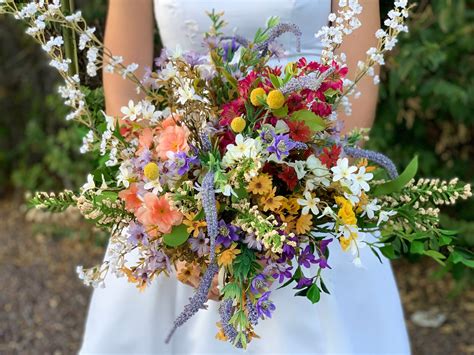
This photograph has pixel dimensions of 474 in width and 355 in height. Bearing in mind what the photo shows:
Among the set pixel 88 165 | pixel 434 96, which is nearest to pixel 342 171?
pixel 434 96

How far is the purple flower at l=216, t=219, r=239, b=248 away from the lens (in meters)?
0.95

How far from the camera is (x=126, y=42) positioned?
136 centimetres

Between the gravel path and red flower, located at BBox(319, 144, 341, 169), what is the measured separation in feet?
6.04

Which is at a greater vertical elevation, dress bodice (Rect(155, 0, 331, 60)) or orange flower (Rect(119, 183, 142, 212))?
dress bodice (Rect(155, 0, 331, 60))

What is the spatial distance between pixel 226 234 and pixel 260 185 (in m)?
0.09

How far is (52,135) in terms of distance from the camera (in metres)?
3.41

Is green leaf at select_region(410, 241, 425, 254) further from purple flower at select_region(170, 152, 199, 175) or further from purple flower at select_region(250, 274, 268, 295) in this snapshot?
purple flower at select_region(170, 152, 199, 175)

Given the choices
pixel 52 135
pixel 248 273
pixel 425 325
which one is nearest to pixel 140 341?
pixel 248 273

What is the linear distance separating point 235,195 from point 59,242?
2629 mm

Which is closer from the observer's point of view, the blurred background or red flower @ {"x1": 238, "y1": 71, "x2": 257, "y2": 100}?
red flower @ {"x1": 238, "y1": 71, "x2": 257, "y2": 100}

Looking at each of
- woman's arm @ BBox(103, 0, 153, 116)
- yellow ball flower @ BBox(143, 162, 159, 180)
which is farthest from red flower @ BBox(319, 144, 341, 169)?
woman's arm @ BBox(103, 0, 153, 116)

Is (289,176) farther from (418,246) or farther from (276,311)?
(276,311)

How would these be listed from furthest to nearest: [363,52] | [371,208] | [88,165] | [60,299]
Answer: [88,165]
[60,299]
[363,52]
[371,208]

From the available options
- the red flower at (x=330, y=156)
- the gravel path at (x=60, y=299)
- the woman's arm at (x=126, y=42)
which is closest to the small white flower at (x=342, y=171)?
the red flower at (x=330, y=156)
